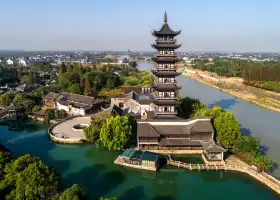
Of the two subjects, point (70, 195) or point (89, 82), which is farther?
point (89, 82)

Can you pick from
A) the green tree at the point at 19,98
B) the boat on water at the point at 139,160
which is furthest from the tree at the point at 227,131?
the green tree at the point at 19,98

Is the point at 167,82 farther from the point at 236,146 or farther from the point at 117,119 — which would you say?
the point at 236,146

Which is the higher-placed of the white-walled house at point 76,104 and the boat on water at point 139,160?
the white-walled house at point 76,104

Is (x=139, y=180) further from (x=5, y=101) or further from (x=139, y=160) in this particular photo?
(x=5, y=101)

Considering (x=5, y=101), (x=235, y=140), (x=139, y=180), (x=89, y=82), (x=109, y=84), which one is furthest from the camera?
(x=109, y=84)

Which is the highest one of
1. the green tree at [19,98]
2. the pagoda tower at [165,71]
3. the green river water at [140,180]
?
the pagoda tower at [165,71]

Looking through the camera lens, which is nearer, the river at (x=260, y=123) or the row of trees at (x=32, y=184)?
the row of trees at (x=32, y=184)

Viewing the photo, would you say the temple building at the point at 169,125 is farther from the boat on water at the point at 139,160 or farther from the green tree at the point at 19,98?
the green tree at the point at 19,98

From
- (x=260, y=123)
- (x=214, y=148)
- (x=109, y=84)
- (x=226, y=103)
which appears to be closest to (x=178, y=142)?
(x=214, y=148)

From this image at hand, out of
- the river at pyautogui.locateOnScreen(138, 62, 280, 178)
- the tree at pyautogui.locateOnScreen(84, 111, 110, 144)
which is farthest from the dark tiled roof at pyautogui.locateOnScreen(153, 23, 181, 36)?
the river at pyautogui.locateOnScreen(138, 62, 280, 178)
